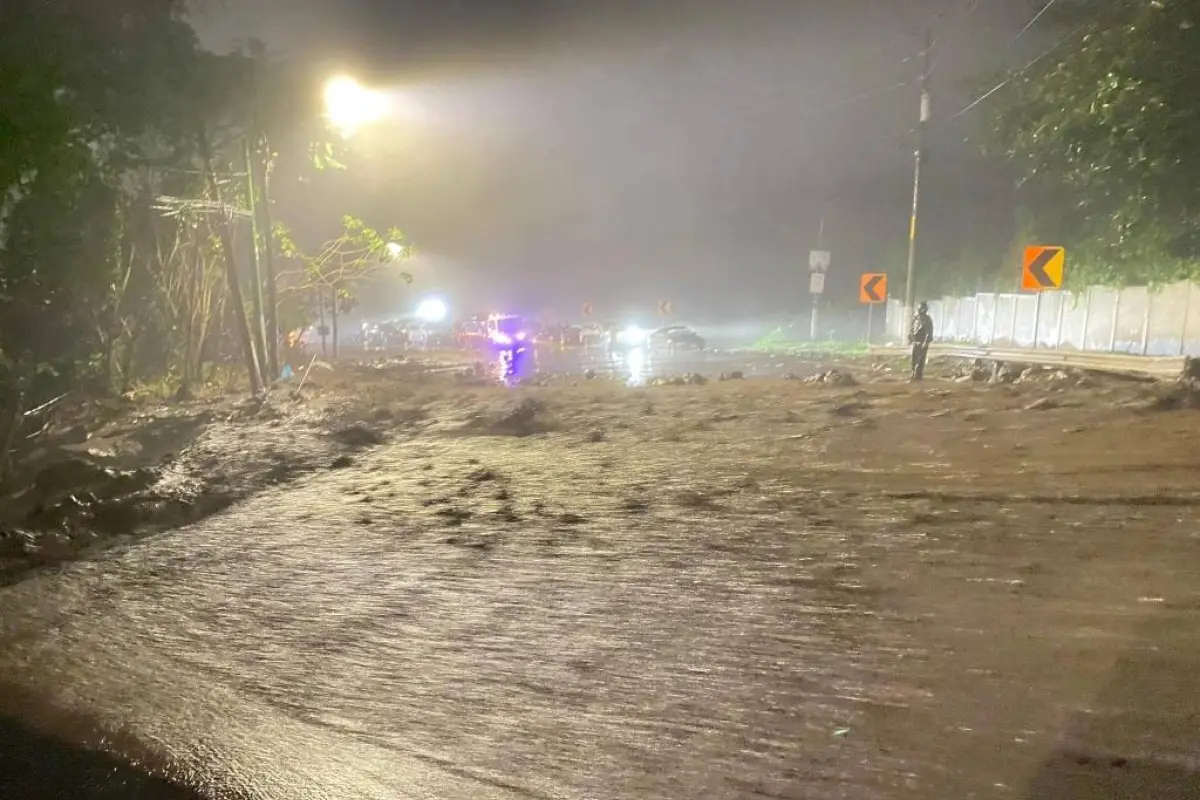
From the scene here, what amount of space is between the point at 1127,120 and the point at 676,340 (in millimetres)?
29478

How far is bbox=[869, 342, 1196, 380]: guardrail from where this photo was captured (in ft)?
49.3

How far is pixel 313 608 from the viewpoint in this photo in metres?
7.08

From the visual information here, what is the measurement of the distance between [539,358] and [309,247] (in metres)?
14.0

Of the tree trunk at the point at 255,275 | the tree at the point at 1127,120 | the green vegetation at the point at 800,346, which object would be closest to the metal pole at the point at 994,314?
the green vegetation at the point at 800,346

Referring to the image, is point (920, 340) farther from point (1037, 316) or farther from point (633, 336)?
point (633, 336)

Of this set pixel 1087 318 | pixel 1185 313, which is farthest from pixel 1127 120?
pixel 1087 318

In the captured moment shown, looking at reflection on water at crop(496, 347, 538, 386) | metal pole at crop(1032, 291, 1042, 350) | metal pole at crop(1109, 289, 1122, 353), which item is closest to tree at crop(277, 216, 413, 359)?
reflection on water at crop(496, 347, 538, 386)

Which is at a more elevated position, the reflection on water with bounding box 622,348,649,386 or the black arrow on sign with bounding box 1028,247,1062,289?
the black arrow on sign with bounding box 1028,247,1062,289

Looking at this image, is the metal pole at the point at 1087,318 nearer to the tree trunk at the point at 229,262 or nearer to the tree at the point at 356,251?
the tree at the point at 356,251

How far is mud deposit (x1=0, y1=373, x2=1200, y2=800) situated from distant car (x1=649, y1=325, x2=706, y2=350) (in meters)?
32.3

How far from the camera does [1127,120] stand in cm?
1567

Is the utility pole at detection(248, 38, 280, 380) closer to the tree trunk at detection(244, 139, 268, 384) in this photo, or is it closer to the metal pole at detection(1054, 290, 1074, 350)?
the tree trunk at detection(244, 139, 268, 384)

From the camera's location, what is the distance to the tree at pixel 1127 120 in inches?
578

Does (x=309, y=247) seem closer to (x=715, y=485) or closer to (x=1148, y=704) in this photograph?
(x=715, y=485)
